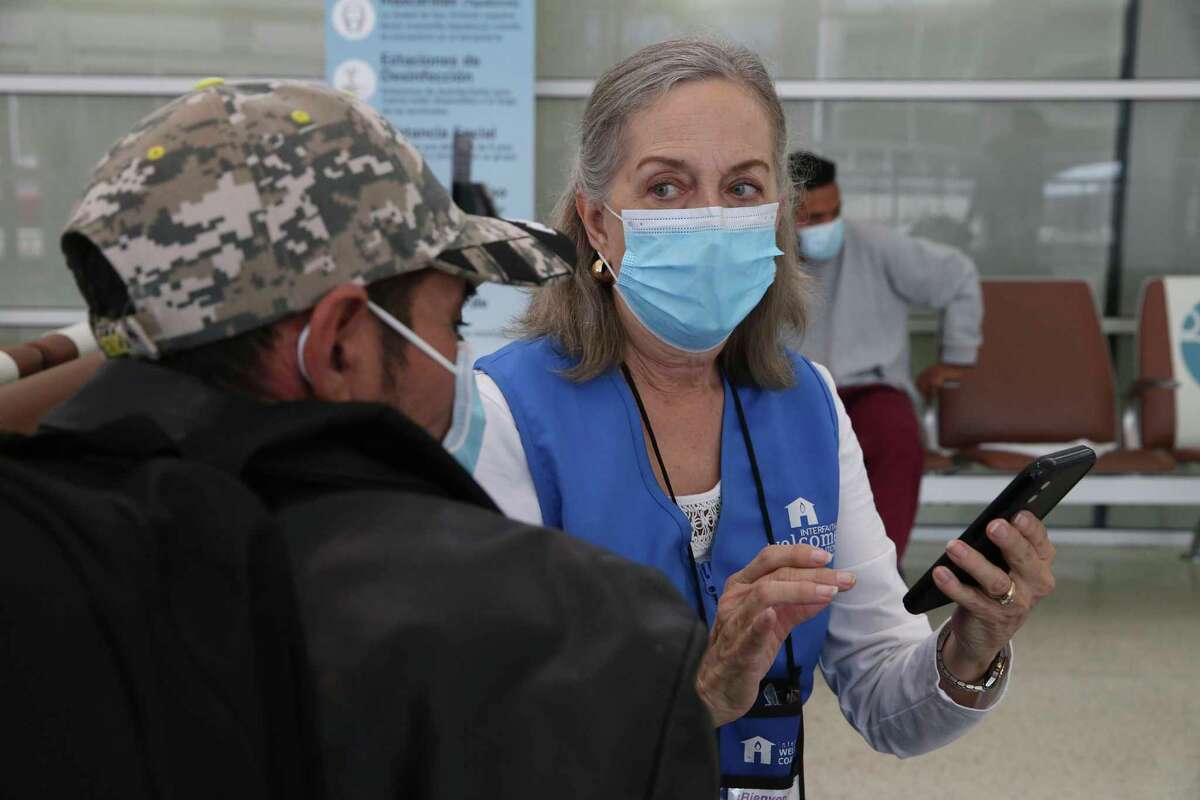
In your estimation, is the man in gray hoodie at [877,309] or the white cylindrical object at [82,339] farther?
the man in gray hoodie at [877,309]

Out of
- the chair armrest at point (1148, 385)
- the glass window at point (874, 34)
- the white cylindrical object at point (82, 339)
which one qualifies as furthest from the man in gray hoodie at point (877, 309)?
the white cylindrical object at point (82, 339)

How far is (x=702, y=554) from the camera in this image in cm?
151

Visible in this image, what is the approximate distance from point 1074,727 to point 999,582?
211cm

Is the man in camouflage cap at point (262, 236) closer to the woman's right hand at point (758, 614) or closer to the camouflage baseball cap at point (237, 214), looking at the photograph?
the camouflage baseball cap at point (237, 214)

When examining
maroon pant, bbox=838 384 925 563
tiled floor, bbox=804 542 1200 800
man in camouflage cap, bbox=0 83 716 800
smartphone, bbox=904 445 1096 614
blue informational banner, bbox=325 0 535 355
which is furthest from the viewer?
blue informational banner, bbox=325 0 535 355

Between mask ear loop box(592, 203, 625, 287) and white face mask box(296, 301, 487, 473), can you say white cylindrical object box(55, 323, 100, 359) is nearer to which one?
white face mask box(296, 301, 487, 473)

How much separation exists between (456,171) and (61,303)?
7.15 ft

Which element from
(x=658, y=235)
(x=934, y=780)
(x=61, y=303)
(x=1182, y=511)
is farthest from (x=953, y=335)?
(x=61, y=303)

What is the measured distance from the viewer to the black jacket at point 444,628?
651 millimetres

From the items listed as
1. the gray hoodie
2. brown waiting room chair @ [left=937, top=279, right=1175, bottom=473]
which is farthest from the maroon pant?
brown waiting room chair @ [left=937, top=279, right=1175, bottom=473]

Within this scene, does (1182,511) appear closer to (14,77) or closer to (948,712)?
(948,712)

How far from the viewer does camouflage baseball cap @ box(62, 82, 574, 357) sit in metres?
0.70

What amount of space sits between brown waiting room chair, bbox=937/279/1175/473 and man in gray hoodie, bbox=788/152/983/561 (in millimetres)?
232

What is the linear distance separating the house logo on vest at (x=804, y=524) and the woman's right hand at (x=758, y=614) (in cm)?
25
